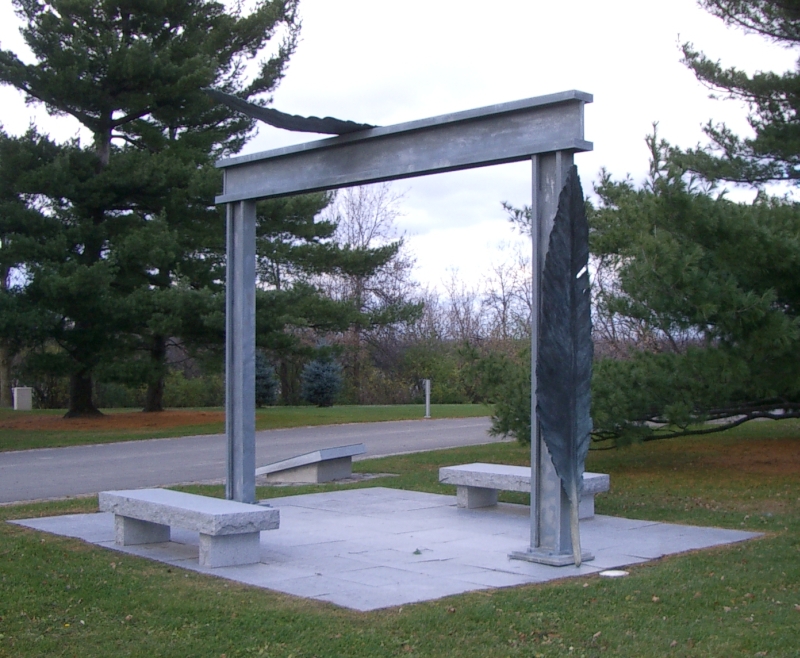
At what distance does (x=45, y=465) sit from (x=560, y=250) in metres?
12.1

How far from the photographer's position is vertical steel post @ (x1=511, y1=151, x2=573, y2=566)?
7113mm

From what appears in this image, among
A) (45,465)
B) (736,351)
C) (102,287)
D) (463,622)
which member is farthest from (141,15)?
(463,622)

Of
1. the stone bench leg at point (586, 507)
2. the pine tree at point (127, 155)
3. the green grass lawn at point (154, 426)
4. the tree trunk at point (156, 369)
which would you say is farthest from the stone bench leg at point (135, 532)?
the tree trunk at point (156, 369)

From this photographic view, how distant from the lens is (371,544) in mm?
8094

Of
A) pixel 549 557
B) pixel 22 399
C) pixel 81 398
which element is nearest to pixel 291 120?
pixel 549 557

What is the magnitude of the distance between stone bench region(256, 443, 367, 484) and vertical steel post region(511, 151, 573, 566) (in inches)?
238

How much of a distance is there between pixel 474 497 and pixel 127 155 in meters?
16.3

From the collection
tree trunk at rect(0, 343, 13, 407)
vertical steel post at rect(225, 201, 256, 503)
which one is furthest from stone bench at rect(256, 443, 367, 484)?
tree trunk at rect(0, 343, 13, 407)

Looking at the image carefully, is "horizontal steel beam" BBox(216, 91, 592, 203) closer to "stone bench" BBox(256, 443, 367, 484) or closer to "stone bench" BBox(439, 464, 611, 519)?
"stone bench" BBox(439, 464, 611, 519)

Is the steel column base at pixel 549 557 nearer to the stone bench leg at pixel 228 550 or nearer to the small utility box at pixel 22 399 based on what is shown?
the stone bench leg at pixel 228 550

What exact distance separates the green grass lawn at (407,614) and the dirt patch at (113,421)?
53.2 ft

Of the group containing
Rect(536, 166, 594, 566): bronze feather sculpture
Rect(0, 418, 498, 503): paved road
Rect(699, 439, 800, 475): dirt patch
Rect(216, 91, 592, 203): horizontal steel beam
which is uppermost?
Rect(216, 91, 592, 203): horizontal steel beam

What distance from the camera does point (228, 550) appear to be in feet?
23.5

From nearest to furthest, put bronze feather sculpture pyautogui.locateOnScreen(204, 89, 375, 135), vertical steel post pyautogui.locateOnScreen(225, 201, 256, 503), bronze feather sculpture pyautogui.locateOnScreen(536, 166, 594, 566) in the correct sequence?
bronze feather sculpture pyautogui.locateOnScreen(536, 166, 594, 566), bronze feather sculpture pyautogui.locateOnScreen(204, 89, 375, 135), vertical steel post pyautogui.locateOnScreen(225, 201, 256, 503)
